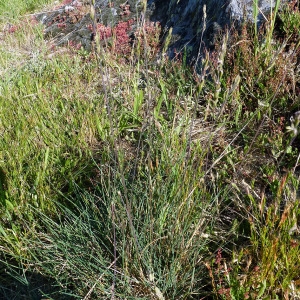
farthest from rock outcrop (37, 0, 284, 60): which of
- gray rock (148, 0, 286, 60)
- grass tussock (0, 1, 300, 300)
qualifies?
grass tussock (0, 1, 300, 300)

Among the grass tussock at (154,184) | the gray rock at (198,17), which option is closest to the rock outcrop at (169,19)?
the gray rock at (198,17)

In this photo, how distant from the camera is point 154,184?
6.07 feet

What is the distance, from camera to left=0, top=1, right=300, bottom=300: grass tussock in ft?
5.32

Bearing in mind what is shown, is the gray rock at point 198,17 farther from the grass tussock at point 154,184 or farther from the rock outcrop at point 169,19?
the grass tussock at point 154,184

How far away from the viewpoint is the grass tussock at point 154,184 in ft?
5.32

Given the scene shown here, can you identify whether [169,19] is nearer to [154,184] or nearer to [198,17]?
[198,17]

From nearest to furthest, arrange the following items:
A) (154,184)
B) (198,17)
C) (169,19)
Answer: (154,184), (198,17), (169,19)

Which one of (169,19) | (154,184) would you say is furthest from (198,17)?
(154,184)

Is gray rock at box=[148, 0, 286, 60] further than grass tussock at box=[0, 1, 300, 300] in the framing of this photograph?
Yes

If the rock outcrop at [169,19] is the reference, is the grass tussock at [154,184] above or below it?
below

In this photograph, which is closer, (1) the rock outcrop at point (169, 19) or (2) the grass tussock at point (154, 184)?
(2) the grass tussock at point (154, 184)

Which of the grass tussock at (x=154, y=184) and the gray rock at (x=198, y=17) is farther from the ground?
the gray rock at (x=198, y=17)

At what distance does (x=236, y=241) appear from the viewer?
6.27 ft

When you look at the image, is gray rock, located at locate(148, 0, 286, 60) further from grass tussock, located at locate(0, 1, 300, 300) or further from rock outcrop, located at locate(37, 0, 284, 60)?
grass tussock, located at locate(0, 1, 300, 300)
